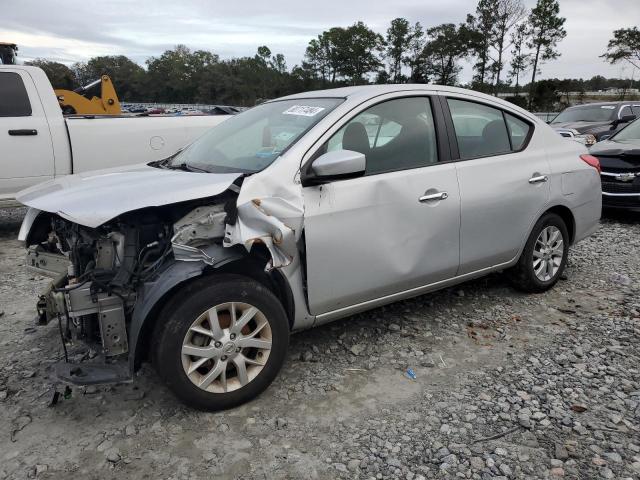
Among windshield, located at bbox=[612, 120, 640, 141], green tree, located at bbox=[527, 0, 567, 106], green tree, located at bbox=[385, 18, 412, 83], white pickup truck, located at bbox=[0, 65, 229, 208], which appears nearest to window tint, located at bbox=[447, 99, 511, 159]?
white pickup truck, located at bbox=[0, 65, 229, 208]

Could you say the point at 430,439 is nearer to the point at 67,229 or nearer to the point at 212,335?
the point at 212,335

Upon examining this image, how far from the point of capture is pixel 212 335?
263 cm

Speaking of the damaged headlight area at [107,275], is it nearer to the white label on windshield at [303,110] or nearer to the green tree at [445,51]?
the white label on windshield at [303,110]

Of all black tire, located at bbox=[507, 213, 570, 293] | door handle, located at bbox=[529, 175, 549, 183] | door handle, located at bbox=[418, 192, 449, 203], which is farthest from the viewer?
black tire, located at bbox=[507, 213, 570, 293]

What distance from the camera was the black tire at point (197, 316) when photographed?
254cm

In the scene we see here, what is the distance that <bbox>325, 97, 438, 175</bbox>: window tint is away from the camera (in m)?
3.20

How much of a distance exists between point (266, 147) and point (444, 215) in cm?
127

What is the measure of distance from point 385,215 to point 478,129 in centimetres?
129

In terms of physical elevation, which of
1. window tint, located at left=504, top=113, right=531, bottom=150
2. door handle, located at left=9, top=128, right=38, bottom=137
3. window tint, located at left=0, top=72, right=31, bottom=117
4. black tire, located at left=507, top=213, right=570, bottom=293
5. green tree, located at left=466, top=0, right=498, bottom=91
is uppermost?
green tree, located at left=466, top=0, right=498, bottom=91

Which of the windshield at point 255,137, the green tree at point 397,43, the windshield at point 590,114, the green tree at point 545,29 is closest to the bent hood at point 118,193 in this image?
the windshield at point 255,137

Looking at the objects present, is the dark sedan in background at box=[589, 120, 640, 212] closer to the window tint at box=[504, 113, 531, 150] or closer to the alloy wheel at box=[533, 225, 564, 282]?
the alloy wheel at box=[533, 225, 564, 282]

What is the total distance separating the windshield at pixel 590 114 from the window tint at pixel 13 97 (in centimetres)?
1159

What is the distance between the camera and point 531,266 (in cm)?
420

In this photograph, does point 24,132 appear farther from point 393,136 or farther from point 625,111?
point 625,111
